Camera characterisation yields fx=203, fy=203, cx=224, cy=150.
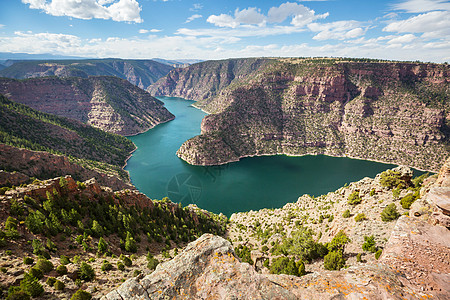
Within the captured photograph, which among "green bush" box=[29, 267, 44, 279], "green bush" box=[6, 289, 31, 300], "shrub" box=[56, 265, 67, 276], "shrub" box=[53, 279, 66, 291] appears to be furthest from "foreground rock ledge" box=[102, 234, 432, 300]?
"shrub" box=[56, 265, 67, 276]

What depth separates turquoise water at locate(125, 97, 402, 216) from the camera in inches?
3986

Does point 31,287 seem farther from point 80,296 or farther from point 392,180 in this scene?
point 392,180

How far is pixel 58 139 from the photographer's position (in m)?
113

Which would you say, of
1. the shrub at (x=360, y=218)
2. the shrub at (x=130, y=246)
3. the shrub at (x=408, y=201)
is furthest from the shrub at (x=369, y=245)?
the shrub at (x=130, y=246)

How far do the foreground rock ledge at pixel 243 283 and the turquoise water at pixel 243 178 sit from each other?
257ft

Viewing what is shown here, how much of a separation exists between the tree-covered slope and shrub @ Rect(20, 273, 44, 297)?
9772 centimetres

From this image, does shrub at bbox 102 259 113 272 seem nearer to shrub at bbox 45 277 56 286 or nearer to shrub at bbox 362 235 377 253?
shrub at bbox 45 277 56 286

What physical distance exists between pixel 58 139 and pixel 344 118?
209015 mm

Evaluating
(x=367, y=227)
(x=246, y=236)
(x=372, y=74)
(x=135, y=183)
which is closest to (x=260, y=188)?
(x=246, y=236)

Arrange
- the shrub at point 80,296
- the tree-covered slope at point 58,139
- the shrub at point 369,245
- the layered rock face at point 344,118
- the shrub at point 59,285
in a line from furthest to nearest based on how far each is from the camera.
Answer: the layered rock face at point 344,118
the tree-covered slope at point 58,139
the shrub at point 369,245
the shrub at point 59,285
the shrub at point 80,296

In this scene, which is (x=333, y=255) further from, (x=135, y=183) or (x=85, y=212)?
(x=135, y=183)

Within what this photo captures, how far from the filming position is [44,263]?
18906 millimetres

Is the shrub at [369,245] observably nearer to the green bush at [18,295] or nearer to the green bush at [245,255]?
the green bush at [245,255]

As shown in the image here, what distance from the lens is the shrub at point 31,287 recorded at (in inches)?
583
